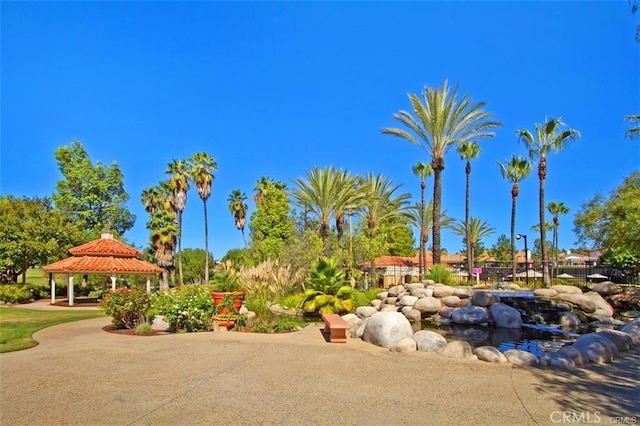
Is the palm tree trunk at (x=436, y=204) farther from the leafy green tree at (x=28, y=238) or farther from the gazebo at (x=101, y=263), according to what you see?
the leafy green tree at (x=28, y=238)

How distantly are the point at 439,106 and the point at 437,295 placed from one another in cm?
1047

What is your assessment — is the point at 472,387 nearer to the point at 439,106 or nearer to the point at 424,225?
the point at 439,106

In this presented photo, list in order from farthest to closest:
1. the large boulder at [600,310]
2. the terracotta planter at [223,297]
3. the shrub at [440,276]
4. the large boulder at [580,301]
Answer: the shrub at [440,276] → the large boulder at [580,301] → the large boulder at [600,310] → the terracotta planter at [223,297]

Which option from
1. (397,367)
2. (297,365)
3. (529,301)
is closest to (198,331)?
(297,365)

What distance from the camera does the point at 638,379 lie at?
20.4 feet

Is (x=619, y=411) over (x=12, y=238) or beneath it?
beneath

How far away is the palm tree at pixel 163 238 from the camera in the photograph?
3791 centimetres

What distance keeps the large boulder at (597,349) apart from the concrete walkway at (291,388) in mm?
205

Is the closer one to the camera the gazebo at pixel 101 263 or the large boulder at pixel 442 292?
the large boulder at pixel 442 292

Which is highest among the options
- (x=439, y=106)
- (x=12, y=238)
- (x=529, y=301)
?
(x=439, y=106)

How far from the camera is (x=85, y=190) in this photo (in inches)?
1570

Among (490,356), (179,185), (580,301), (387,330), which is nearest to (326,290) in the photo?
(387,330)

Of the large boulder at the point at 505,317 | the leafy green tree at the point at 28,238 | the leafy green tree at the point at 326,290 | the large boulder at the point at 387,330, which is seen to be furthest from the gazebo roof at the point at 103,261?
the large boulder at the point at 505,317

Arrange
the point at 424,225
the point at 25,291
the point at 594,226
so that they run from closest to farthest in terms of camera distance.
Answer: the point at 25,291, the point at 594,226, the point at 424,225
